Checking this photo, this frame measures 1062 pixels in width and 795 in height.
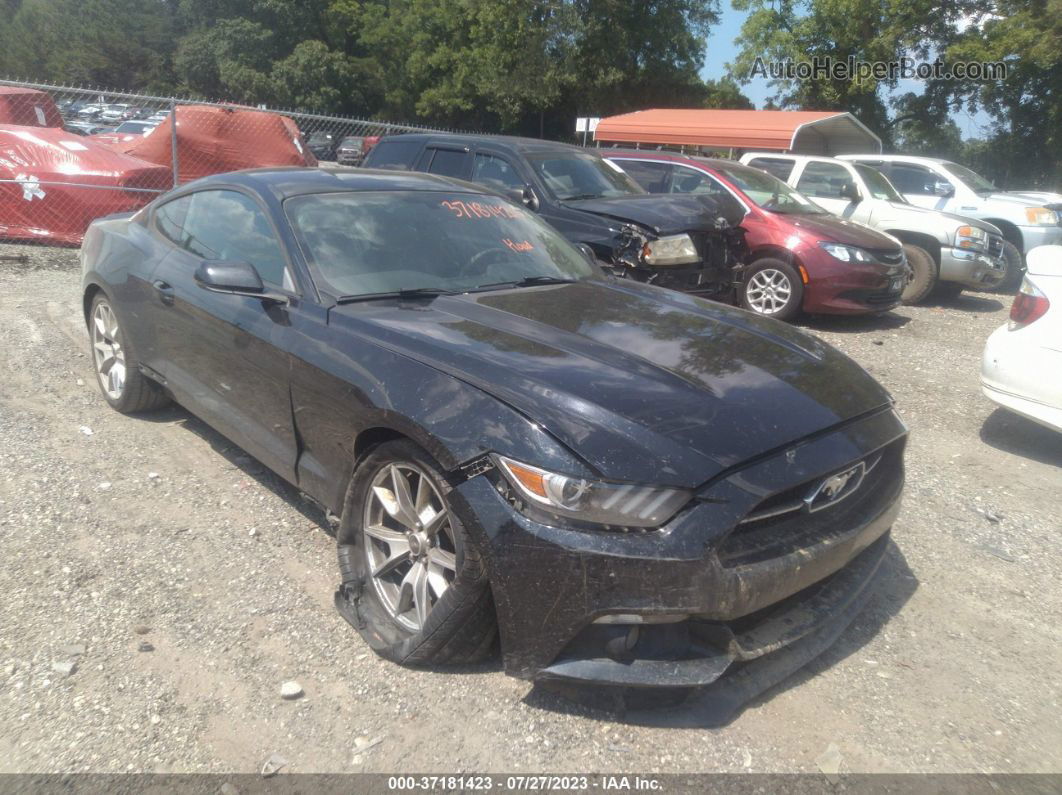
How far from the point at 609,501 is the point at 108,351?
13.3 ft

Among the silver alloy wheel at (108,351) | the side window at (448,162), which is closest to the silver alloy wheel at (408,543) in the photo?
the silver alloy wheel at (108,351)

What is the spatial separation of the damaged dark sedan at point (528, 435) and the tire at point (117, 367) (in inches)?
29.7

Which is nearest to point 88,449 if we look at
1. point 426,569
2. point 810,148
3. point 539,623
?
point 426,569

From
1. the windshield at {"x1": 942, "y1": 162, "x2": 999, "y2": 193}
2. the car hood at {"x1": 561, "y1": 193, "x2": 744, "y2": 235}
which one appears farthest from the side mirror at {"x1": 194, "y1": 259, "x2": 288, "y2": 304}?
the windshield at {"x1": 942, "y1": 162, "x2": 999, "y2": 193}

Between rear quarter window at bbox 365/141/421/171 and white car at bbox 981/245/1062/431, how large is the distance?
5735 mm

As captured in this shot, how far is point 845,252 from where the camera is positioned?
8.33 metres

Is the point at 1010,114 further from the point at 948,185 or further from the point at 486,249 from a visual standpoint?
the point at 486,249

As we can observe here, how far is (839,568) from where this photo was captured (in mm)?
2873

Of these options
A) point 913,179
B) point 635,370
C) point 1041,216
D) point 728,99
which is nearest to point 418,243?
point 635,370

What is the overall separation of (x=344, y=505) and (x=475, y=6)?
3930 centimetres

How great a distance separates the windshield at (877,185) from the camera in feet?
35.2

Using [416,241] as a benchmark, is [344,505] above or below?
below

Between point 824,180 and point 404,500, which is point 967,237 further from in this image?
point 404,500

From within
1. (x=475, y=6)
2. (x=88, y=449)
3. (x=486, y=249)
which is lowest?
(x=88, y=449)
